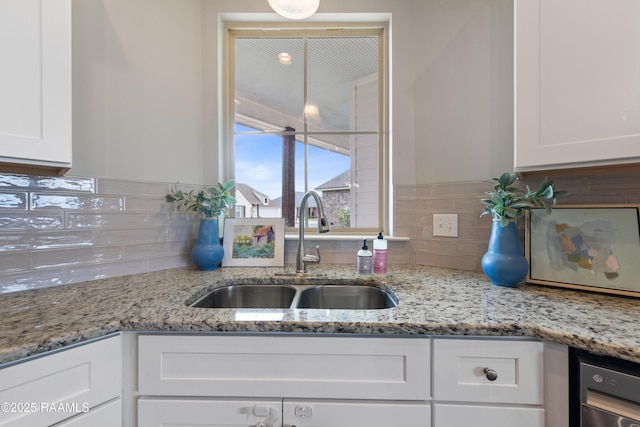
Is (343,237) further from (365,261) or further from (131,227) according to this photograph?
(131,227)

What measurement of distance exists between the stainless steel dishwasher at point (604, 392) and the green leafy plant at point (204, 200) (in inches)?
55.4

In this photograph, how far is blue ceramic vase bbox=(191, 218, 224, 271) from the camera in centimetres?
131

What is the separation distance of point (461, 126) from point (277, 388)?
1.39 meters

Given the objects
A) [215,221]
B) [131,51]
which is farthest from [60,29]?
[215,221]

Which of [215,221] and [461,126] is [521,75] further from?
[215,221]

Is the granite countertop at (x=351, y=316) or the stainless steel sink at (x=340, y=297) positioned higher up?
the granite countertop at (x=351, y=316)

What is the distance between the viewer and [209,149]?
1515mm

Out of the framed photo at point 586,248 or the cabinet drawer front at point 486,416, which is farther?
the framed photo at point 586,248

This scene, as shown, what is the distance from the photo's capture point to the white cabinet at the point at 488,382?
707mm

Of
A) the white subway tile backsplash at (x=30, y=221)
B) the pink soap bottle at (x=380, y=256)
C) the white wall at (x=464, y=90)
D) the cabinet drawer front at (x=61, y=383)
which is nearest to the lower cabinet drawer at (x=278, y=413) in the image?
Result: the cabinet drawer front at (x=61, y=383)

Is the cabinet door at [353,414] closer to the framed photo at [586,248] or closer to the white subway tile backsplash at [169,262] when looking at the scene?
the framed photo at [586,248]

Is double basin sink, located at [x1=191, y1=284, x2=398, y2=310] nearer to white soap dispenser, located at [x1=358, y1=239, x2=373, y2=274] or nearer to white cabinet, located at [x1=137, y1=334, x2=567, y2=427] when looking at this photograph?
white soap dispenser, located at [x1=358, y1=239, x2=373, y2=274]

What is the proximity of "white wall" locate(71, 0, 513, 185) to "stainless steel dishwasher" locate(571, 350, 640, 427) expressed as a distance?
0.86 m

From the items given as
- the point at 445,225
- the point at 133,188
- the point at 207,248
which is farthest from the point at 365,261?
the point at 133,188
